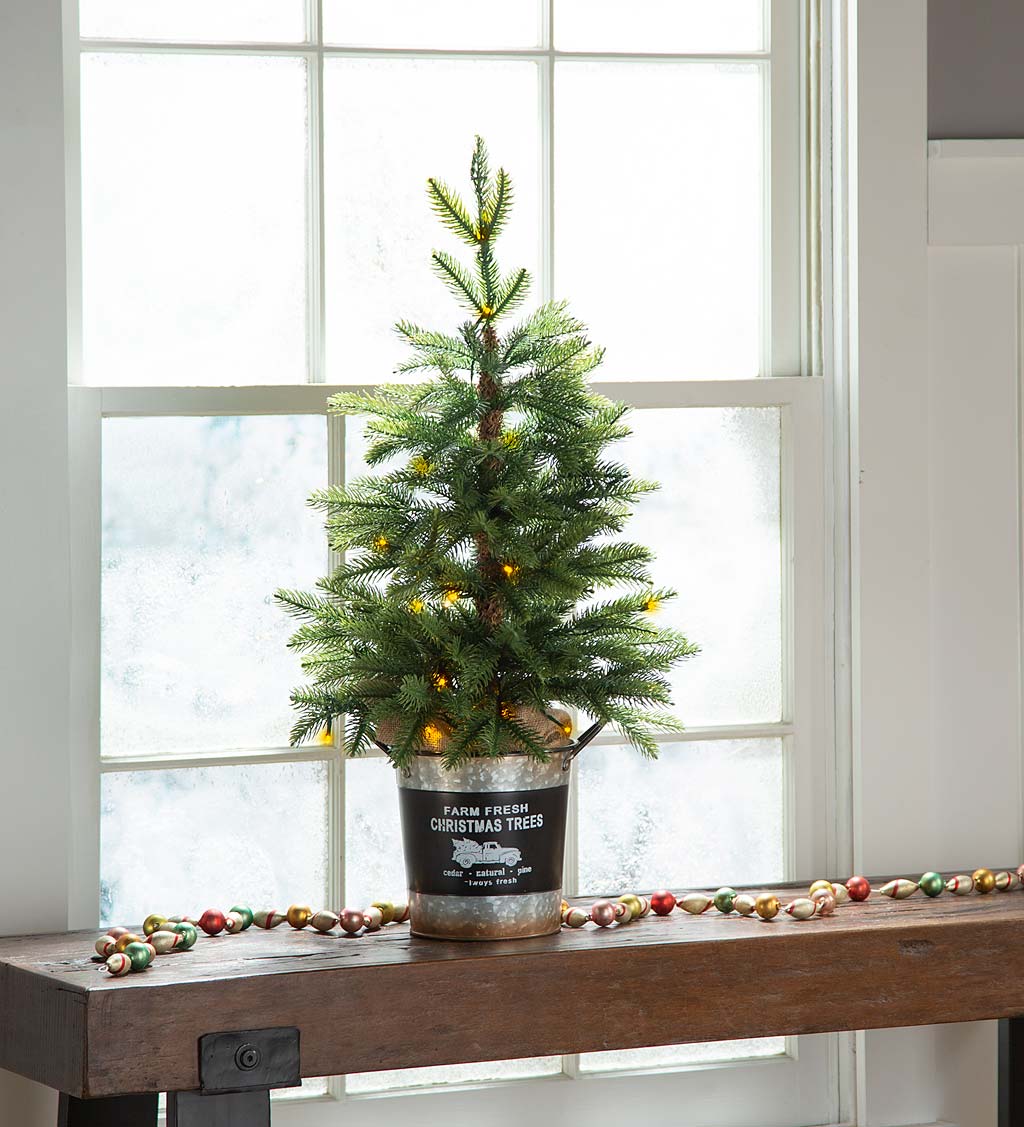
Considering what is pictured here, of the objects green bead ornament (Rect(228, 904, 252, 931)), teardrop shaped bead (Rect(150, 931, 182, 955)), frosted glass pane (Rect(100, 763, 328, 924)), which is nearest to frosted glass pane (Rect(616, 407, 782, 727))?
frosted glass pane (Rect(100, 763, 328, 924))

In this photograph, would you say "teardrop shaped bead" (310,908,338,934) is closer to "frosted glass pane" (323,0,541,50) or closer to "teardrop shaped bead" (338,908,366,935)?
"teardrop shaped bead" (338,908,366,935)

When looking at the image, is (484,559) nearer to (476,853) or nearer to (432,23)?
(476,853)

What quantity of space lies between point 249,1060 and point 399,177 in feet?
3.61

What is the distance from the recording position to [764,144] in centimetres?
196

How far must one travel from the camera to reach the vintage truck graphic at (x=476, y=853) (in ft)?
4.83

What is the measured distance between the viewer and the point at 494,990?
1.43 meters

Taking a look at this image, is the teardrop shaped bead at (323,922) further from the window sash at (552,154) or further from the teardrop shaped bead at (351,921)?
the window sash at (552,154)

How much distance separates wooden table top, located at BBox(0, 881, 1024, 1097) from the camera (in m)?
1.34

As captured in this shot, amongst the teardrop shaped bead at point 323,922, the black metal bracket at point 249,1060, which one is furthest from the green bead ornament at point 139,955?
the teardrop shaped bead at point 323,922

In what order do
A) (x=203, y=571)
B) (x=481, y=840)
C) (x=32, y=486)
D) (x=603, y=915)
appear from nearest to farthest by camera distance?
1. (x=481, y=840)
2. (x=603, y=915)
3. (x=32, y=486)
4. (x=203, y=571)

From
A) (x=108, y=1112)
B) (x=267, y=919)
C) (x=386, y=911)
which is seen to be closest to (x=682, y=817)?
(x=386, y=911)

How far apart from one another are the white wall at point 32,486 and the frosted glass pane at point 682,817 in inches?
26.6

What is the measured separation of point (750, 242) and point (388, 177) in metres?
0.50

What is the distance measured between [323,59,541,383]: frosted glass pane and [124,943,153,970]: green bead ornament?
0.77 metres
